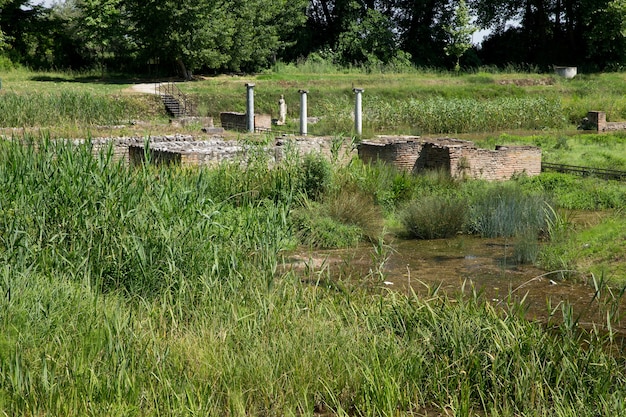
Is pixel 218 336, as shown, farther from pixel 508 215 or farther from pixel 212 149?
pixel 212 149

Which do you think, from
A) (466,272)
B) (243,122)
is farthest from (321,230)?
(243,122)

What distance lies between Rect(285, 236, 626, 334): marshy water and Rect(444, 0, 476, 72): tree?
1228 inches

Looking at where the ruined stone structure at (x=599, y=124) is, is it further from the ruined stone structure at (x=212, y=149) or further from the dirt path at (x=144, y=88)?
the dirt path at (x=144, y=88)

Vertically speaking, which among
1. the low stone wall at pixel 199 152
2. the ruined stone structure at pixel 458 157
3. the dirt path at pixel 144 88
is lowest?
the ruined stone structure at pixel 458 157

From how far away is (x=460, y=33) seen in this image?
43062 millimetres

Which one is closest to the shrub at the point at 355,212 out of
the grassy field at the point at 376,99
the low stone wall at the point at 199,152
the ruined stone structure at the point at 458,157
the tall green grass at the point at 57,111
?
the low stone wall at the point at 199,152

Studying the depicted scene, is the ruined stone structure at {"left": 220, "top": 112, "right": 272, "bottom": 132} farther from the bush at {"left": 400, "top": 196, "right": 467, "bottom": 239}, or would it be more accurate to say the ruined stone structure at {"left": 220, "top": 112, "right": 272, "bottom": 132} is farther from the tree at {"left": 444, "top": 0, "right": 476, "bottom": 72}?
the tree at {"left": 444, "top": 0, "right": 476, "bottom": 72}

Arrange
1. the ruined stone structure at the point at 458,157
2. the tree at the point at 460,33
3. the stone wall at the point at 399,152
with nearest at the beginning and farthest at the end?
the ruined stone structure at the point at 458,157 < the stone wall at the point at 399,152 < the tree at the point at 460,33

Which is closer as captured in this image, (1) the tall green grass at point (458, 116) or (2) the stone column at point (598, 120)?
(1) the tall green grass at point (458, 116)

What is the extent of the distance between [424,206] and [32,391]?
8684 mm

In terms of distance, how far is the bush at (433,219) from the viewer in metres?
13.1

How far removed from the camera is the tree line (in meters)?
34.3

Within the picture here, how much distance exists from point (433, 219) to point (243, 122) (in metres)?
12.3

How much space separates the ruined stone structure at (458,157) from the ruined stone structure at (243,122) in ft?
19.8
